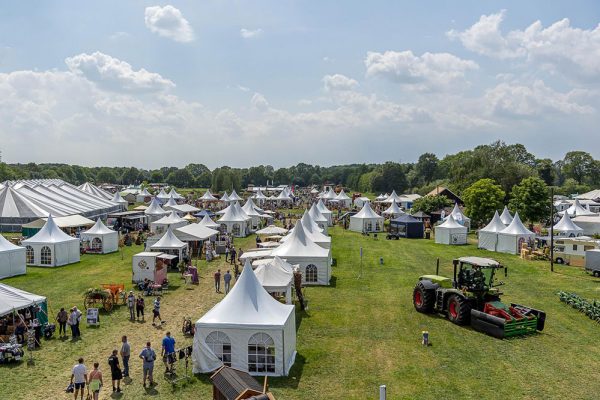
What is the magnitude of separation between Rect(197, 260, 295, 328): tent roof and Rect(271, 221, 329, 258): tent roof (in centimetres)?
886

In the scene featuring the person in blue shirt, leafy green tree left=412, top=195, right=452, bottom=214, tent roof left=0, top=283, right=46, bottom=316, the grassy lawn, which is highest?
leafy green tree left=412, top=195, right=452, bottom=214

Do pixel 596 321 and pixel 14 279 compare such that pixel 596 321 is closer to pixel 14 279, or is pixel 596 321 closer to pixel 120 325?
pixel 120 325

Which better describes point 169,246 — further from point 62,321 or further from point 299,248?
point 62,321

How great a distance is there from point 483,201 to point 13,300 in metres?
40.5

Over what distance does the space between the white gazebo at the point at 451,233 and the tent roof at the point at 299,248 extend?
17.6m

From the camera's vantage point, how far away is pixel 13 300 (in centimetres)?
1487

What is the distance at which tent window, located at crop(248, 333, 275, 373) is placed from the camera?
12250mm

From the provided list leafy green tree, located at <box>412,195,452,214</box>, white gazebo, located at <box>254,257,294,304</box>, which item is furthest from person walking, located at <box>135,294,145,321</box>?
leafy green tree, located at <box>412,195,452,214</box>

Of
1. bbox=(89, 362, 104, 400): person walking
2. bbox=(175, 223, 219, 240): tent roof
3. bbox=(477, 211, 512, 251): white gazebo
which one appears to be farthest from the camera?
bbox=(477, 211, 512, 251): white gazebo

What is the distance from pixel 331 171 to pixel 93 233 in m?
143

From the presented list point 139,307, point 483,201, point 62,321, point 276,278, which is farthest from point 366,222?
point 62,321

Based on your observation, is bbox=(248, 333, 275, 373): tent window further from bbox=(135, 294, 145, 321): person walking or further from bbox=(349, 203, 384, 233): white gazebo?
bbox=(349, 203, 384, 233): white gazebo

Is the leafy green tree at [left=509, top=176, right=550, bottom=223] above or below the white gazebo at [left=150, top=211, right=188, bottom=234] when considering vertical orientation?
above

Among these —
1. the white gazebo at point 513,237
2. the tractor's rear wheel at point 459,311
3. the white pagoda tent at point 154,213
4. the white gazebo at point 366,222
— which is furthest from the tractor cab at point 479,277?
the white pagoda tent at point 154,213
